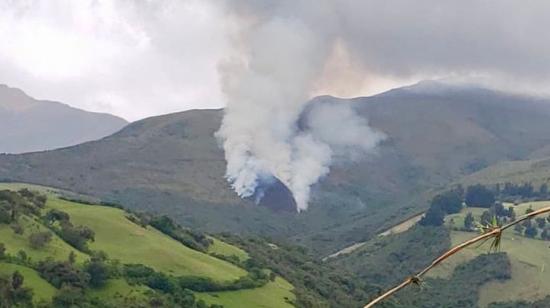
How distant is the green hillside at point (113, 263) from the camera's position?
7344 cm

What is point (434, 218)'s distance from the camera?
177 metres

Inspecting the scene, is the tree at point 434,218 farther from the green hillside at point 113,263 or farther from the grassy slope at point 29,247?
the grassy slope at point 29,247

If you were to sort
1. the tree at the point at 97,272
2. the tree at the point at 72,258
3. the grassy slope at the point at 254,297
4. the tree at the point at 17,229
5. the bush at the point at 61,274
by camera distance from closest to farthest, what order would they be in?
the bush at the point at 61,274, the tree at the point at 97,272, the tree at the point at 72,258, the tree at the point at 17,229, the grassy slope at the point at 254,297

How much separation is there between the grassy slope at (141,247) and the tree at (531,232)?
260ft

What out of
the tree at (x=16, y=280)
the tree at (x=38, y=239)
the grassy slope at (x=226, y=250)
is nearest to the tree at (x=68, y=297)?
the tree at (x=16, y=280)

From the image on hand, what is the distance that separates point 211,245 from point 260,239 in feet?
66.1

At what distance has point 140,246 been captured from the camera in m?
92.6

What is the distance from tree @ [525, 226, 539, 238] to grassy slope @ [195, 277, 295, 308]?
7741 centimetres

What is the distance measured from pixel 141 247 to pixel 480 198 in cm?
11858

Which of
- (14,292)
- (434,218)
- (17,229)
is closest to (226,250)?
(17,229)

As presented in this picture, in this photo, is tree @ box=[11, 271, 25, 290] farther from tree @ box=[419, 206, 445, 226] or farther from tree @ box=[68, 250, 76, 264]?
tree @ box=[419, 206, 445, 226]

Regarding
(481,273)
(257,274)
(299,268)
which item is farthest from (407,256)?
(257,274)

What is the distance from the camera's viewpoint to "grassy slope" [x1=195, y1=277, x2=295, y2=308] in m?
85.9

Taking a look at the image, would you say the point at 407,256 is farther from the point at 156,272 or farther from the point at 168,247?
the point at 156,272
